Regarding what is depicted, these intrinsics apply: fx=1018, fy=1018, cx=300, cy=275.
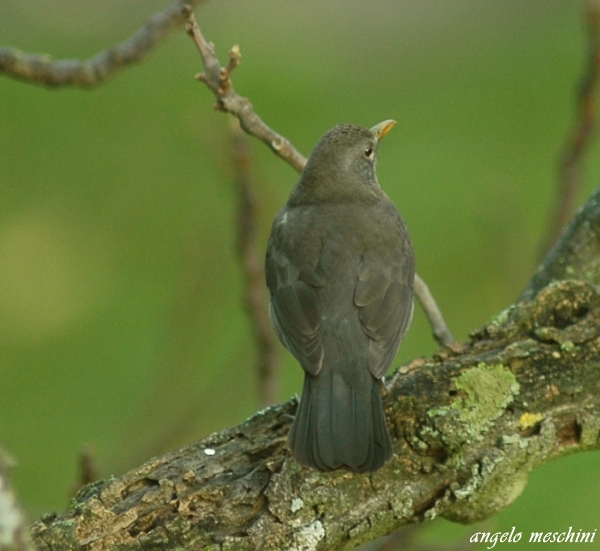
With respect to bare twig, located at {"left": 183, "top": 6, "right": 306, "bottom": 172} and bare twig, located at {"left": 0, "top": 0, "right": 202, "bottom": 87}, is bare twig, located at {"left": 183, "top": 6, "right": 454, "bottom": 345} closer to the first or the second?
bare twig, located at {"left": 183, "top": 6, "right": 306, "bottom": 172}

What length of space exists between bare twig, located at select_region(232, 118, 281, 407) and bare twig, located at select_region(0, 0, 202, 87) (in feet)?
2.58

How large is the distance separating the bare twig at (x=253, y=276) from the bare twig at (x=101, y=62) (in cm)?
79

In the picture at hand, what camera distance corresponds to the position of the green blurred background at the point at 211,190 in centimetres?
763

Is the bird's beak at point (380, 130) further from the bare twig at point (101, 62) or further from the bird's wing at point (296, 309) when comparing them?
the bare twig at point (101, 62)

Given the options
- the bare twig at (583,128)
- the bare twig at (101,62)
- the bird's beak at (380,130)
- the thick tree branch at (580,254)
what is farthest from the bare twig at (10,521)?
the bird's beak at (380,130)

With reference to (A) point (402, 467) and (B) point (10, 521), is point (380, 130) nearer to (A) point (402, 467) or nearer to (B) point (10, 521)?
(A) point (402, 467)

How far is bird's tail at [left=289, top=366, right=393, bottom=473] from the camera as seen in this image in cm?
362

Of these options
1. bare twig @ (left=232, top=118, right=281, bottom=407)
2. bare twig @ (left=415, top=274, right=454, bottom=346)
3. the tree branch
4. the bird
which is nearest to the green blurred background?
bare twig @ (left=232, top=118, right=281, bottom=407)

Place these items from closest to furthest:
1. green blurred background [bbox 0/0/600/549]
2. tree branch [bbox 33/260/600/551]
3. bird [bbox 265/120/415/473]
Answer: tree branch [bbox 33/260/600/551] < bird [bbox 265/120/415/473] < green blurred background [bbox 0/0/600/549]

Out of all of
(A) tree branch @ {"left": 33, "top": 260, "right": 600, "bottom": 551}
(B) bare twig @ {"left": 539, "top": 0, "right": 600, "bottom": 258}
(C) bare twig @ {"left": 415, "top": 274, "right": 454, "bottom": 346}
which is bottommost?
(A) tree branch @ {"left": 33, "top": 260, "right": 600, "bottom": 551}

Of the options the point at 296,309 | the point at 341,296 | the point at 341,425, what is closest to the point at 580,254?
the point at 341,296

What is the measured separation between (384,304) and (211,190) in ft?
22.3

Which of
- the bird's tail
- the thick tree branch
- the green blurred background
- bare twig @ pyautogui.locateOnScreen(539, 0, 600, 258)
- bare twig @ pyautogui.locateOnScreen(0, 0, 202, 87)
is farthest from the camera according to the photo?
the green blurred background

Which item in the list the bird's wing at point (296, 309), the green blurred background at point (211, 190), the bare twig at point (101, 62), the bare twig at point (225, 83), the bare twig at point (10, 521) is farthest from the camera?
the green blurred background at point (211, 190)
